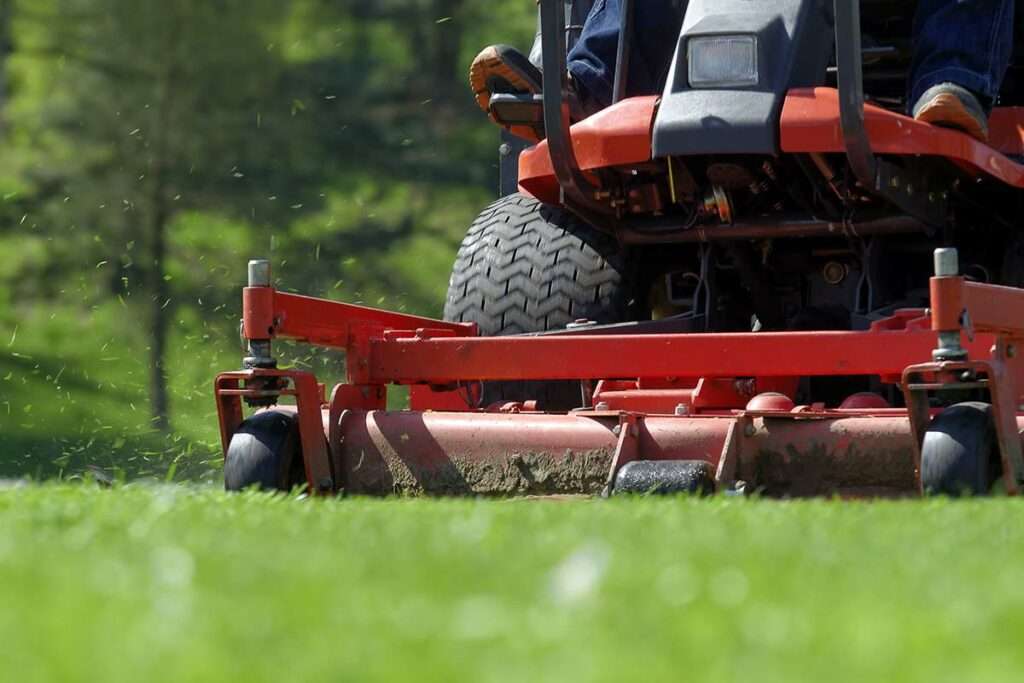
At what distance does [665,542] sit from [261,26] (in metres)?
13.0

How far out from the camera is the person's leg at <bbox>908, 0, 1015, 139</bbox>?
5938mm

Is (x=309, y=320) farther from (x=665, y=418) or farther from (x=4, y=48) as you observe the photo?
(x=4, y=48)

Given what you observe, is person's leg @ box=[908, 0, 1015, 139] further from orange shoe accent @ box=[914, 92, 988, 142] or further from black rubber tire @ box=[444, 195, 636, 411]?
black rubber tire @ box=[444, 195, 636, 411]

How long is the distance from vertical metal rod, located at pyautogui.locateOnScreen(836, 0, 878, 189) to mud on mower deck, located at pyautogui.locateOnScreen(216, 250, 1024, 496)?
525 millimetres

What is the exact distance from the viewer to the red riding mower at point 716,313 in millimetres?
5441

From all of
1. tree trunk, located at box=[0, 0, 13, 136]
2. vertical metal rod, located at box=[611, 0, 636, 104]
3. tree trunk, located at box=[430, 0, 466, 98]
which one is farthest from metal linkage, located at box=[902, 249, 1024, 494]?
tree trunk, located at box=[430, 0, 466, 98]

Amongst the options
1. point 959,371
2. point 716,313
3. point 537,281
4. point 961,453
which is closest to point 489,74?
point 537,281

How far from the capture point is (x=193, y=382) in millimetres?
17156

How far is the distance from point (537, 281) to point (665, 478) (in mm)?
2034

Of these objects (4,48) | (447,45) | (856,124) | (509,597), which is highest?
(4,48)

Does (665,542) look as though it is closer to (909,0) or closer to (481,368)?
(481,368)

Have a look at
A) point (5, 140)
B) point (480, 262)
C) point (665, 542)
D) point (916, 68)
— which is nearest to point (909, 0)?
point (916, 68)

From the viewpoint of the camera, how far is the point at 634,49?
682 centimetres

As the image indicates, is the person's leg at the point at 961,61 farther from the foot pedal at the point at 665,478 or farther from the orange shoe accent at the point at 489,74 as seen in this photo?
the foot pedal at the point at 665,478
